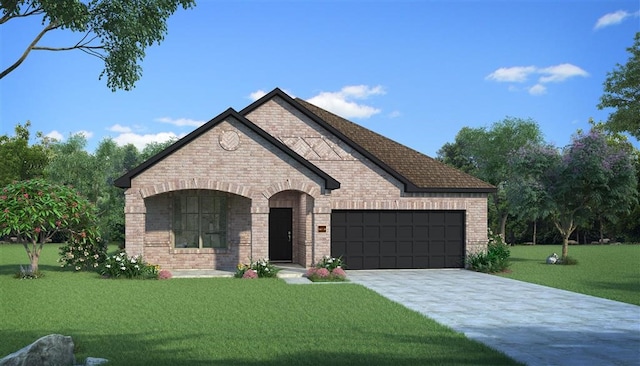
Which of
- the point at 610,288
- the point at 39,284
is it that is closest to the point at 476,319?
the point at 610,288

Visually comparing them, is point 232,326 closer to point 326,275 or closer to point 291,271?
point 326,275

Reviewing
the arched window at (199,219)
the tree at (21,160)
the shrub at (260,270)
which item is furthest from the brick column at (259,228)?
the tree at (21,160)

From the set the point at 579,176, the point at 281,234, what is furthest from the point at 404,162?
the point at 579,176

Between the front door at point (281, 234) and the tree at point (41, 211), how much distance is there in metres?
7.01

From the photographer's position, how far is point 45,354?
8047 mm

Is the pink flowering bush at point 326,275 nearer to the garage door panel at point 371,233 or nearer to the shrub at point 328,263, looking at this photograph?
the shrub at point 328,263

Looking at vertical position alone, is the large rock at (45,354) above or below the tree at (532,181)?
below

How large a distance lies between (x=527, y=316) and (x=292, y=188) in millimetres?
10832

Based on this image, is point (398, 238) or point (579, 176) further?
point (579, 176)

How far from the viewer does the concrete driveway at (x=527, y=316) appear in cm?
957

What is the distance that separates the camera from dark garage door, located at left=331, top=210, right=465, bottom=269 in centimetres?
2400

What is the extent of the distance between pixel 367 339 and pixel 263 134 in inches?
497

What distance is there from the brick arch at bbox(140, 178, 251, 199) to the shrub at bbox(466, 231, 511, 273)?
8997 mm

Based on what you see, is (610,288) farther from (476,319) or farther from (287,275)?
(287,275)
